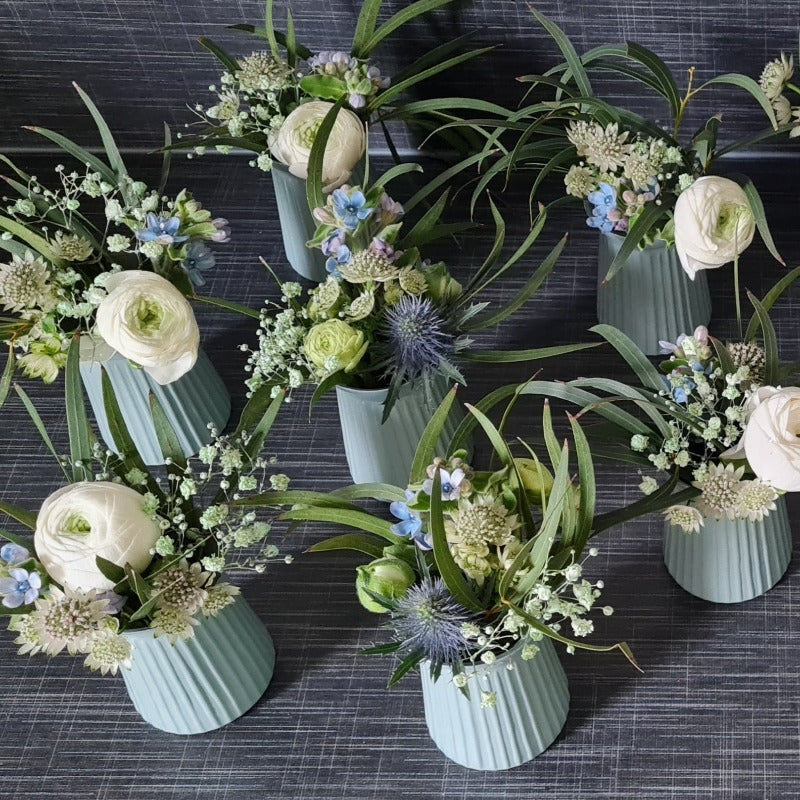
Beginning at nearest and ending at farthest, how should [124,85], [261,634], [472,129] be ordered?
[261,634], [472,129], [124,85]

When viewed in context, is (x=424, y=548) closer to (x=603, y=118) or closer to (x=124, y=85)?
(x=603, y=118)

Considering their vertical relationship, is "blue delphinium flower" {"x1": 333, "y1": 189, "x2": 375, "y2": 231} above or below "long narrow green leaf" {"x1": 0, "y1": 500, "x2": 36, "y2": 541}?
above

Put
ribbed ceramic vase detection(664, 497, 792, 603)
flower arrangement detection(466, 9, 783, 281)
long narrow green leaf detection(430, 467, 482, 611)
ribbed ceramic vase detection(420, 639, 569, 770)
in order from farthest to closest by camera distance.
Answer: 1. flower arrangement detection(466, 9, 783, 281)
2. ribbed ceramic vase detection(664, 497, 792, 603)
3. ribbed ceramic vase detection(420, 639, 569, 770)
4. long narrow green leaf detection(430, 467, 482, 611)

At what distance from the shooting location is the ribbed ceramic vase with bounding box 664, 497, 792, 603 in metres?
1.18

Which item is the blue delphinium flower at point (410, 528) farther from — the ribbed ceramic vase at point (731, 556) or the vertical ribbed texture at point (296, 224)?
the vertical ribbed texture at point (296, 224)

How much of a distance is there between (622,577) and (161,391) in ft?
1.73

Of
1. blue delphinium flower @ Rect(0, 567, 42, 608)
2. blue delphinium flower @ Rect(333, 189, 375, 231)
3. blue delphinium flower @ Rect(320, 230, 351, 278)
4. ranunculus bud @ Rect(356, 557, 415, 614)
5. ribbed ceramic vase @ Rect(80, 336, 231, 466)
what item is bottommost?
ribbed ceramic vase @ Rect(80, 336, 231, 466)

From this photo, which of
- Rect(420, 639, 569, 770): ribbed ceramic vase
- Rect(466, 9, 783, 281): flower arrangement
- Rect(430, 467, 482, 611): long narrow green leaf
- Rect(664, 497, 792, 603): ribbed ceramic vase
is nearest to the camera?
Rect(430, 467, 482, 611): long narrow green leaf

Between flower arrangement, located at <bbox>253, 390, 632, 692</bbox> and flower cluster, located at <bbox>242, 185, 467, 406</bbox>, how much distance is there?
18cm

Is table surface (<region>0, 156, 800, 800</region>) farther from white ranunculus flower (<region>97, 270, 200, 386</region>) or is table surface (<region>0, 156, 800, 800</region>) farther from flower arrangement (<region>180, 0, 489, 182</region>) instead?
flower arrangement (<region>180, 0, 489, 182</region>)

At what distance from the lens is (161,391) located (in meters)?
1.40

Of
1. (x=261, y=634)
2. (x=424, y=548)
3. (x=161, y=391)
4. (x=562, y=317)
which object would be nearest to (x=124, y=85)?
(x=161, y=391)

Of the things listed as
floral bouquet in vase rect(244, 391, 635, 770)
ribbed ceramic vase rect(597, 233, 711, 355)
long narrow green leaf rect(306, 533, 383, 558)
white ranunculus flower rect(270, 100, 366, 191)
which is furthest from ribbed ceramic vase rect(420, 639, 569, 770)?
white ranunculus flower rect(270, 100, 366, 191)

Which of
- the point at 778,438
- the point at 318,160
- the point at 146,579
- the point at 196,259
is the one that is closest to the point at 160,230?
the point at 196,259
